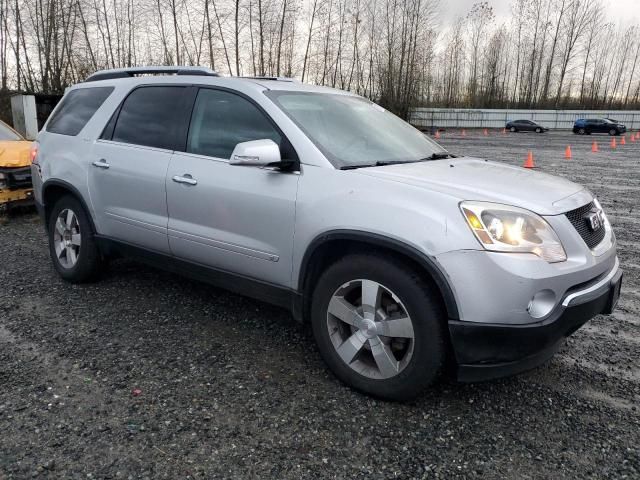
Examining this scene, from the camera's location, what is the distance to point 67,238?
15.2ft

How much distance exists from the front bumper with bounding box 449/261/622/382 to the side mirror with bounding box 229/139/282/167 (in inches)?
53.5

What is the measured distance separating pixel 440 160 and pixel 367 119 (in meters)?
0.64

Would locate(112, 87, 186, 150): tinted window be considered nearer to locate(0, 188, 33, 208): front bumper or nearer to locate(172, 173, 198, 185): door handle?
locate(172, 173, 198, 185): door handle

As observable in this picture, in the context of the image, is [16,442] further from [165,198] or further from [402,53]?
[402,53]

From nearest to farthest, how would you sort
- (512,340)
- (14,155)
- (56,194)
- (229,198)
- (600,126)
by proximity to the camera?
(512,340) < (229,198) < (56,194) < (14,155) < (600,126)

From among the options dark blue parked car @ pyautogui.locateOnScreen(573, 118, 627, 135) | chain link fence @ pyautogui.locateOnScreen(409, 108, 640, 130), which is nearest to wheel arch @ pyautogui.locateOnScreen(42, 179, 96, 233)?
dark blue parked car @ pyautogui.locateOnScreen(573, 118, 627, 135)

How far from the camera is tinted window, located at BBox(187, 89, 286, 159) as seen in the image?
3.32 m

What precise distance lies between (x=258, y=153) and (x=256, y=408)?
4.67 feet

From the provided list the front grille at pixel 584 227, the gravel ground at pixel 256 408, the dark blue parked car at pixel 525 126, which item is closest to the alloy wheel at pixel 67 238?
the gravel ground at pixel 256 408

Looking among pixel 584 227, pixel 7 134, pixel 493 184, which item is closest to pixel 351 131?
pixel 493 184

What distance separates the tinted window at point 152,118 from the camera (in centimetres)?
376

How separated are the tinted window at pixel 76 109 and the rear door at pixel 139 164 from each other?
371 millimetres

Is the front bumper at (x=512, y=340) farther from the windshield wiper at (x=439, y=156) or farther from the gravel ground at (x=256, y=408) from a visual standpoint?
the windshield wiper at (x=439, y=156)

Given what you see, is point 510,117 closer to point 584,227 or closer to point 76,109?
point 76,109
